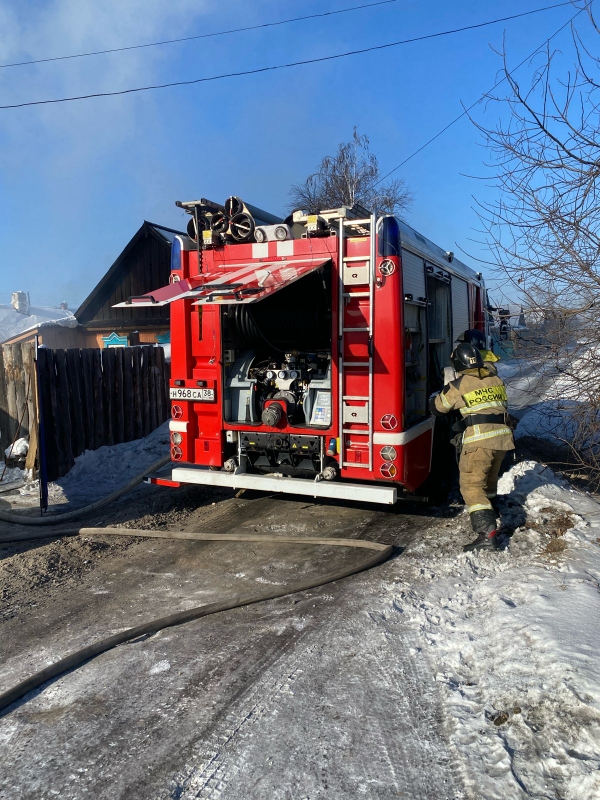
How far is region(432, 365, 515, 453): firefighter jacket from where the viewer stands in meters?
5.49

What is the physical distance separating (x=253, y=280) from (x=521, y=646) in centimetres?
377

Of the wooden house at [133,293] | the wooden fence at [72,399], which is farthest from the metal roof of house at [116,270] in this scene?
the wooden fence at [72,399]

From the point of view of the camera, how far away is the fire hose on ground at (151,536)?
351 centimetres

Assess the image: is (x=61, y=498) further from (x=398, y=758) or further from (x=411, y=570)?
(x=398, y=758)

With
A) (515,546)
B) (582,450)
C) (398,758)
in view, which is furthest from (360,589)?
(582,450)

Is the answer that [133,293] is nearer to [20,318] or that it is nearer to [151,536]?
[151,536]

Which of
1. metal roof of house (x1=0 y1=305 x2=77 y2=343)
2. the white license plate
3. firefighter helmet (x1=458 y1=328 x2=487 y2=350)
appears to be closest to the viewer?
firefighter helmet (x1=458 y1=328 x2=487 y2=350)

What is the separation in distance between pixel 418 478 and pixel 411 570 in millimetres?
1389

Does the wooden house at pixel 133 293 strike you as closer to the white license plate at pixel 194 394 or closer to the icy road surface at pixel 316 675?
the white license plate at pixel 194 394

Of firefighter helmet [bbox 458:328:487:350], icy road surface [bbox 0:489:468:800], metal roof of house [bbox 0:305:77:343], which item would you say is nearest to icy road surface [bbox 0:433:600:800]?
icy road surface [bbox 0:489:468:800]

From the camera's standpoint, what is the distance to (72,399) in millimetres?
9195

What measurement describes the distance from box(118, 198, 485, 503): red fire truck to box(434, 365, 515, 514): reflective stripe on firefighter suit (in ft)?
1.72

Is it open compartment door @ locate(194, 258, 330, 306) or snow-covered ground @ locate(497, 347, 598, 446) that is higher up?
open compartment door @ locate(194, 258, 330, 306)

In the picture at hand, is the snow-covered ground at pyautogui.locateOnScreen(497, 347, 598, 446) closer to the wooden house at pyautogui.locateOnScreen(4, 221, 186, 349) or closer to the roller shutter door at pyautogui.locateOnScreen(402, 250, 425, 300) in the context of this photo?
the roller shutter door at pyautogui.locateOnScreen(402, 250, 425, 300)
